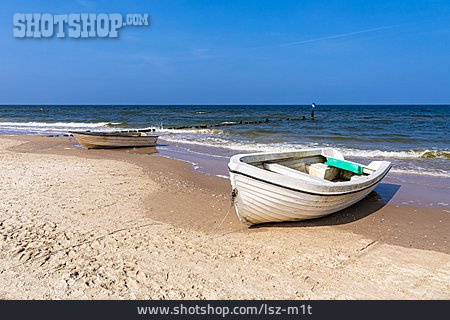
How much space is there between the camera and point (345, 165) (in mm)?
→ 8602

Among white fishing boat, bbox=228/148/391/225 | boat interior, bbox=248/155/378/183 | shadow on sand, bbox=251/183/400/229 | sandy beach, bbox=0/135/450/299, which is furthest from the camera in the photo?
boat interior, bbox=248/155/378/183

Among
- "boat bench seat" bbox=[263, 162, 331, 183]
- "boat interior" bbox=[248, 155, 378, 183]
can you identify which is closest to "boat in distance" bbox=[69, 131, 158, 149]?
"boat interior" bbox=[248, 155, 378, 183]

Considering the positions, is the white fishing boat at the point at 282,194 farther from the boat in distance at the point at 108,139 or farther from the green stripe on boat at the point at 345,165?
the boat in distance at the point at 108,139

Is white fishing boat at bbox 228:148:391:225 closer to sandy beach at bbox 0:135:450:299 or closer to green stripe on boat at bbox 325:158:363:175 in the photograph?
sandy beach at bbox 0:135:450:299

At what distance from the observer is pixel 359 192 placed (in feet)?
21.9

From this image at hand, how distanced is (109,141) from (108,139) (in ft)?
0.38

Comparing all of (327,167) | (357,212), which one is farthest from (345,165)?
(357,212)

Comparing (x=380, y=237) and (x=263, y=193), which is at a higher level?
(x=263, y=193)

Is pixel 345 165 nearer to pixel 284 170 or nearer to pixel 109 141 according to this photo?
pixel 284 170

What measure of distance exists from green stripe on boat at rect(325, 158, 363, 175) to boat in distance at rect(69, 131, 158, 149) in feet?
33.8

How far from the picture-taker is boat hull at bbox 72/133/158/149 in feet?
51.0

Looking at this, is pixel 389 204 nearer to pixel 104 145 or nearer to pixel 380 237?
pixel 380 237
